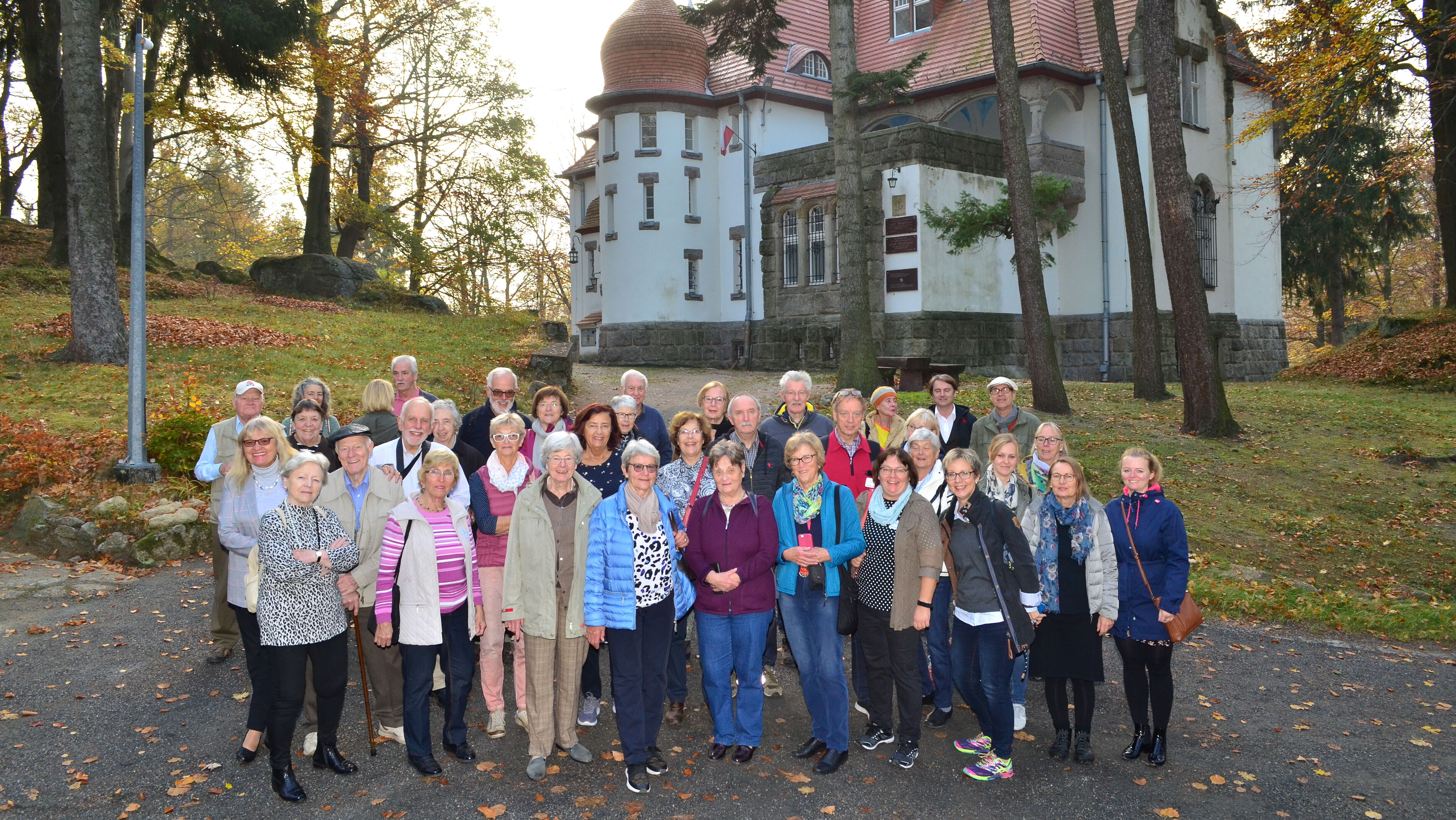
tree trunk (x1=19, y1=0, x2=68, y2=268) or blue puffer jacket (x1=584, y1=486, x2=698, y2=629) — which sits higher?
tree trunk (x1=19, y1=0, x2=68, y2=268)

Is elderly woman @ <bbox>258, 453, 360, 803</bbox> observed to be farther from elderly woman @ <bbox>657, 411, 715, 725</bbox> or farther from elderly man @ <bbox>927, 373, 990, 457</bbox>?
elderly man @ <bbox>927, 373, 990, 457</bbox>

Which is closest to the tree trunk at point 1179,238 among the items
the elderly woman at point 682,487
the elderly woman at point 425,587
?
the elderly woman at point 682,487

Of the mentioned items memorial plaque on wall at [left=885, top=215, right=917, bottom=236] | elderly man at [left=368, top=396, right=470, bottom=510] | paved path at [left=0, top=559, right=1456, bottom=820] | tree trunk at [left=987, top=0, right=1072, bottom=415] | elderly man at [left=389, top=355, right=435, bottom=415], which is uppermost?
memorial plaque on wall at [left=885, top=215, right=917, bottom=236]

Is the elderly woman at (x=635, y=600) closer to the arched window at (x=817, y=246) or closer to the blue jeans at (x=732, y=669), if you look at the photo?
the blue jeans at (x=732, y=669)

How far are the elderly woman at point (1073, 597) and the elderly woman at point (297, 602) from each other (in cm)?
373

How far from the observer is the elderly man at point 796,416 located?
7.29 meters

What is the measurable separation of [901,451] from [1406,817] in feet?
9.75

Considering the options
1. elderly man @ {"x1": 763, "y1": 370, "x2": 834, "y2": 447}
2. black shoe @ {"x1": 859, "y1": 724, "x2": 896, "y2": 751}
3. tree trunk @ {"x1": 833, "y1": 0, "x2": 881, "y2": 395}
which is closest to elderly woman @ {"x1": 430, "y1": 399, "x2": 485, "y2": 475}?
elderly man @ {"x1": 763, "y1": 370, "x2": 834, "y2": 447}

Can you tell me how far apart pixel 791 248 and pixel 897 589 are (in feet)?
76.8

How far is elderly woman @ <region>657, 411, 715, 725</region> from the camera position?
6.12 meters

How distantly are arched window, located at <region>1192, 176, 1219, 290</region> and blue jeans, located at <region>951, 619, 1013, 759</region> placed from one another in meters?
26.6

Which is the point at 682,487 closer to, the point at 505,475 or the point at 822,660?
the point at 505,475

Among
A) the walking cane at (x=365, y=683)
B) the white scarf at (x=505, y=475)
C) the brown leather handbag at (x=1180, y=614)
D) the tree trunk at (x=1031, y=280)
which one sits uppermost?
the tree trunk at (x=1031, y=280)

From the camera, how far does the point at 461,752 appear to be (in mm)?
5531
